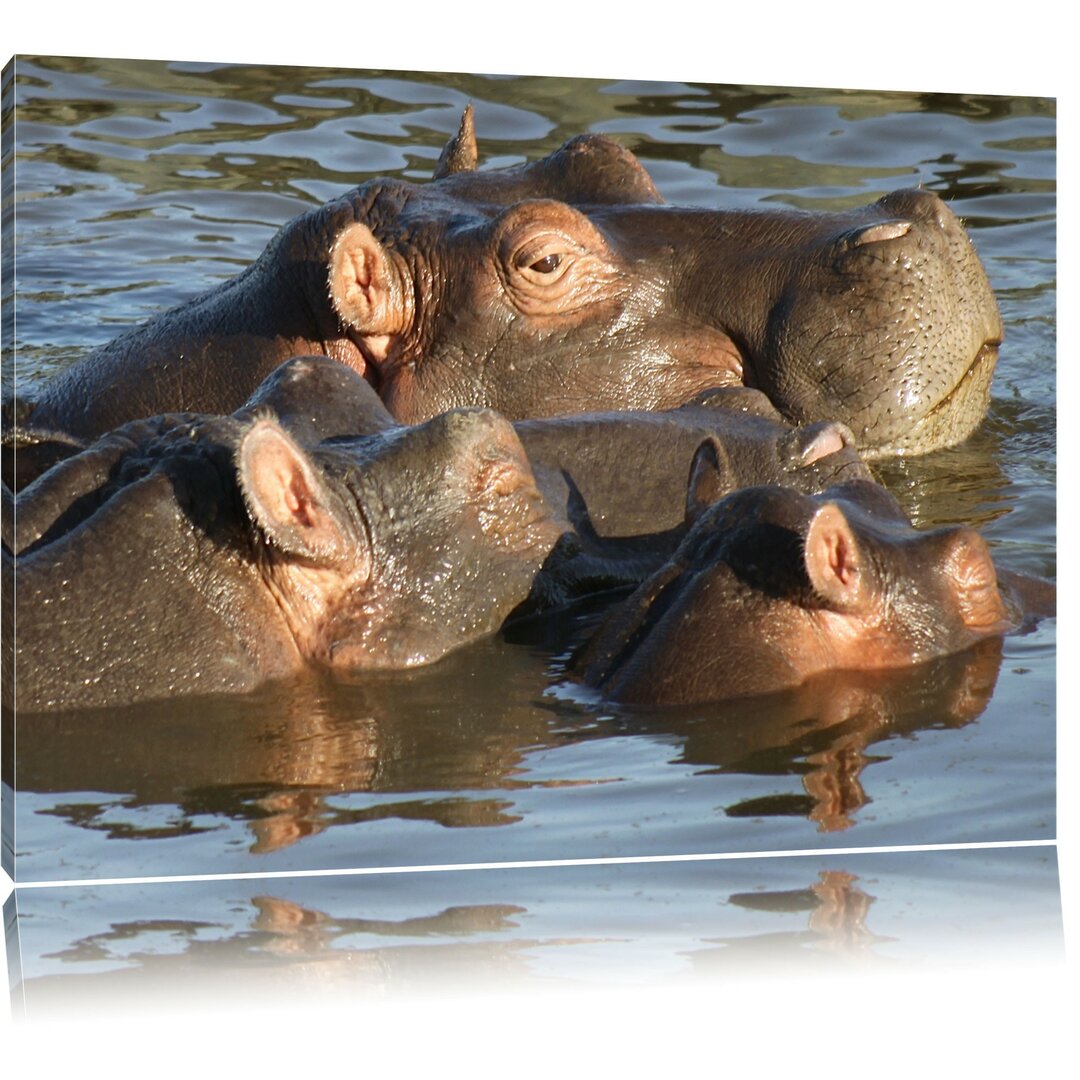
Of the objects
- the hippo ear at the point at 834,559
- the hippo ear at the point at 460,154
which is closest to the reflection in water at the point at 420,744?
the hippo ear at the point at 834,559

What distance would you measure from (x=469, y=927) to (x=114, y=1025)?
78 cm

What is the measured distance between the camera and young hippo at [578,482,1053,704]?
18.9ft

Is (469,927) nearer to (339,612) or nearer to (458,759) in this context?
(458,759)

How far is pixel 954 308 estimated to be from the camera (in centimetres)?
741

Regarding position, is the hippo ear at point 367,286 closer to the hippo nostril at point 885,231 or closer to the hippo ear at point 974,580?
the hippo nostril at point 885,231

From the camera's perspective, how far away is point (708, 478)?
6414 millimetres

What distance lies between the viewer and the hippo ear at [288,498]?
18.2 feet

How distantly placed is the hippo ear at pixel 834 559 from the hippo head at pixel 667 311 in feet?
5.50

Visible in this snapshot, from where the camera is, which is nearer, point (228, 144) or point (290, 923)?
point (290, 923)

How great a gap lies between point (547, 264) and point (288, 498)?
6.53 feet

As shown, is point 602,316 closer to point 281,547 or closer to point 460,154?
point 460,154

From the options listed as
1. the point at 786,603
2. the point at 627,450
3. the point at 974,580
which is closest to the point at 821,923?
the point at 786,603

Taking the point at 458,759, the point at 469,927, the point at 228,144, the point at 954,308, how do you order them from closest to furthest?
the point at 469,927 → the point at 458,759 → the point at 954,308 → the point at 228,144

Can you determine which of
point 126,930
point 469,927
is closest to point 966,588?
point 469,927
